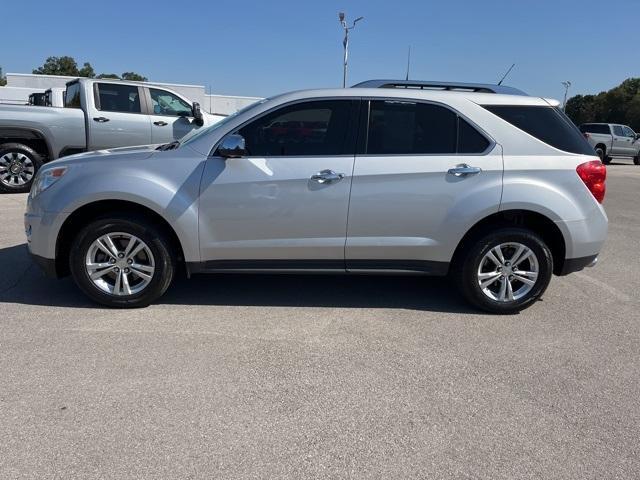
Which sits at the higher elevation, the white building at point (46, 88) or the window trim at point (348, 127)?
the white building at point (46, 88)

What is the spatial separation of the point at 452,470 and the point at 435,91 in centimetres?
295

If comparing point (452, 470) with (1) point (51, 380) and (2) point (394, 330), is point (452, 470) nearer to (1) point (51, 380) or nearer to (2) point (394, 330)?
(2) point (394, 330)

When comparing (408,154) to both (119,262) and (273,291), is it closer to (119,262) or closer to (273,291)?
(273,291)

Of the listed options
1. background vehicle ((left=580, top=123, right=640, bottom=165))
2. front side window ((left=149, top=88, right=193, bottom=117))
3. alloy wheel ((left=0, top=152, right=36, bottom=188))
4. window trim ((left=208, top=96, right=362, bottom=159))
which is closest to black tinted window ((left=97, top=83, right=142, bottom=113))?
front side window ((left=149, top=88, right=193, bottom=117))

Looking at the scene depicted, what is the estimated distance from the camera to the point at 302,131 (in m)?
Answer: 4.16

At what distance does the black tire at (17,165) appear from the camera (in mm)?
9172

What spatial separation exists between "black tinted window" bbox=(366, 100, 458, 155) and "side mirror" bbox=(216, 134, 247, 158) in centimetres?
101

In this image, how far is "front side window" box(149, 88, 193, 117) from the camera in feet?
33.0

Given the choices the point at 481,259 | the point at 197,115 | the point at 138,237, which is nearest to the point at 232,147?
the point at 138,237

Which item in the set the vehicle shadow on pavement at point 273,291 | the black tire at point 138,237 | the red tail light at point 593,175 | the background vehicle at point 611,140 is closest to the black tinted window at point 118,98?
the vehicle shadow on pavement at point 273,291

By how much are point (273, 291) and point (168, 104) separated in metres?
6.80

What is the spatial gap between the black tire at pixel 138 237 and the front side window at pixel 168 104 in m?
6.53

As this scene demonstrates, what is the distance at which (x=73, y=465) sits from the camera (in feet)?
7.86

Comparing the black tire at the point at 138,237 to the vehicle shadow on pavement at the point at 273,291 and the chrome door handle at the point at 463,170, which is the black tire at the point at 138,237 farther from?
the chrome door handle at the point at 463,170
